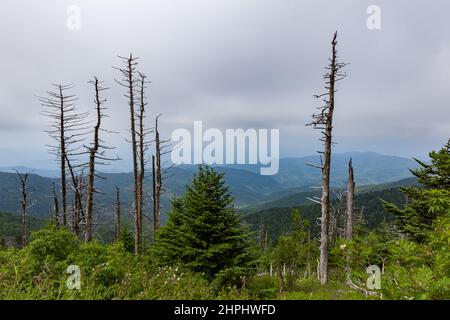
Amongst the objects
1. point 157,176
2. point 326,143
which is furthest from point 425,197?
point 157,176

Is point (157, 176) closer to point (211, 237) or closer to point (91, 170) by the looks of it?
point (91, 170)

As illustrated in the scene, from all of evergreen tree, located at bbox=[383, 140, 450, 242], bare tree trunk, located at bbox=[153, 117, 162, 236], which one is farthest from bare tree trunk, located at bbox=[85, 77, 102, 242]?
evergreen tree, located at bbox=[383, 140, 450, 242]

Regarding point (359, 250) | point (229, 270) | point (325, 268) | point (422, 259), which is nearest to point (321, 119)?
point (359, 250)

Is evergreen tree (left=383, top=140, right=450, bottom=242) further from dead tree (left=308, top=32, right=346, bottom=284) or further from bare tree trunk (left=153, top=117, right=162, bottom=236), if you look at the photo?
bare tree trunk (left=153, top=117, right=162, bottom=236)

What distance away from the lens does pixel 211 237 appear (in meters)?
11.1

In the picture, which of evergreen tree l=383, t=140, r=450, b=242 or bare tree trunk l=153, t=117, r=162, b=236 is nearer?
evergreen tree l=383, t=140, r=450, b=242

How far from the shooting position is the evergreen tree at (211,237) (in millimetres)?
10469

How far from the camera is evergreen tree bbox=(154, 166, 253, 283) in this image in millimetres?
10469

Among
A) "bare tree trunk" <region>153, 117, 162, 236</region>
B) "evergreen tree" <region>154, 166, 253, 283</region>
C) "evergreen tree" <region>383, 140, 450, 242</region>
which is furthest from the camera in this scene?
"bare tree trunk" <region>153, 117, 162, 236</region>

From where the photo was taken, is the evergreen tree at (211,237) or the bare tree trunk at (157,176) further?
the bare tree trunk at (157,176)

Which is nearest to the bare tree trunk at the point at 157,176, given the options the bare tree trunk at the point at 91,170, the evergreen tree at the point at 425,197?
the bare tree trunk at the point at 91,170

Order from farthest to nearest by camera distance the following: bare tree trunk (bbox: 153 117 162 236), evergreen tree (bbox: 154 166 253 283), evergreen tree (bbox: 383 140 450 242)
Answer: bare tree trunk (bbox: 153 117 162 236)
evergreen tree (bbox: 383 140 450 242)
evergreen tree (bbox: 154 166 253 283)

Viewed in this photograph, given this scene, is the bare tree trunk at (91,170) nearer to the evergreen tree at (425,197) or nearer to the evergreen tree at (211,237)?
the evergreen tree at (211,237)

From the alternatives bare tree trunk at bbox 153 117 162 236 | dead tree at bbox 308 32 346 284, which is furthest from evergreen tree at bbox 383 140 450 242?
bare tree trunk at bbox 153 117 162 236
